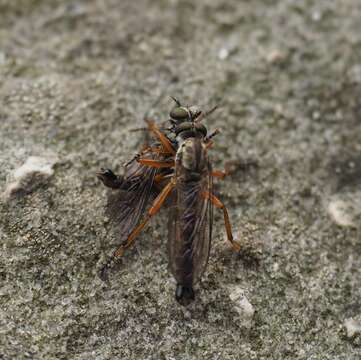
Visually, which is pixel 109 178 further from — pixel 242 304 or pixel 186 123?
pixel 242 304

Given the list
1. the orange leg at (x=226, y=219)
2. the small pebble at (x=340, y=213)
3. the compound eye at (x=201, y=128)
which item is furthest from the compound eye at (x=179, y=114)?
the small pebble at (x=340, y=213)

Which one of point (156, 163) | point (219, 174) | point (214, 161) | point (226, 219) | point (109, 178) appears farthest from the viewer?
point (214, 161)

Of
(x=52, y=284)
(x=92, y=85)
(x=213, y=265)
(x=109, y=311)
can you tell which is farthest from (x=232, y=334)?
(x=92, y=85)

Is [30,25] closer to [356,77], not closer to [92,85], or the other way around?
[92,85]

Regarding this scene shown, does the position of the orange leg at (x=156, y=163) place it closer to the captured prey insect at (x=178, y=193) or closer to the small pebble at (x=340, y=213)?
the captured prey insect at (x=178, y=193)

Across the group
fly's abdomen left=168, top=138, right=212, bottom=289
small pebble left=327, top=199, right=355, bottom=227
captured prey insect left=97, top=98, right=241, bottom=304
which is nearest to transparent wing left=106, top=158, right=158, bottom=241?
captured prey insect left=97, top=98, right=241, bottom=304

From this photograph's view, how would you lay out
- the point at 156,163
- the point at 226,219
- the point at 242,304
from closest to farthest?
the point at 242,304, the point at 226,219, the point at 156,163

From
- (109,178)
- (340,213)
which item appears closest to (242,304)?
(340,213)
